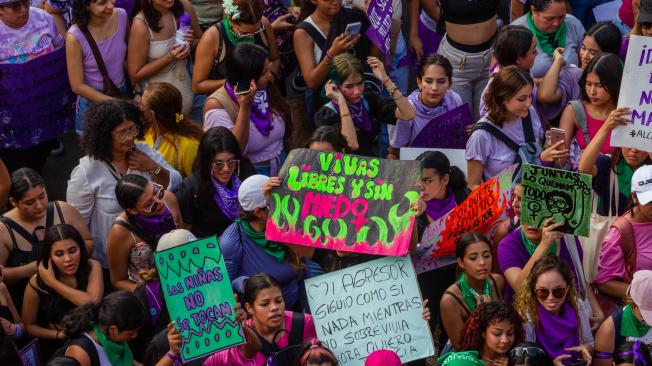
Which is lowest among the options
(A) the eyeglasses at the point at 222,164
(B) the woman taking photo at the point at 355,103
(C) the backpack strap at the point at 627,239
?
(C) the backpack strap at the point at 627,239

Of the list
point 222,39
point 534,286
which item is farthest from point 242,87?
point 534,286

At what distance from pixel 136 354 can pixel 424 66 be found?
3.14m

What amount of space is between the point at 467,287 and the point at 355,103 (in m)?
2.11

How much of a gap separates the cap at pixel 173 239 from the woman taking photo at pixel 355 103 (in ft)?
5.87

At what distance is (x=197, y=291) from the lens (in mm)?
7156

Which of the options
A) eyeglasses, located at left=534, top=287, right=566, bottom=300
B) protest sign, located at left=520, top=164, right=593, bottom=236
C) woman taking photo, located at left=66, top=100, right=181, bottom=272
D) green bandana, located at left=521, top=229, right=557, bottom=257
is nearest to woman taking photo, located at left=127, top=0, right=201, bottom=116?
woman taking photo, located at left=66, top=100, right=181, bottom=272

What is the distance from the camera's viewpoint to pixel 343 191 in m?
7.77

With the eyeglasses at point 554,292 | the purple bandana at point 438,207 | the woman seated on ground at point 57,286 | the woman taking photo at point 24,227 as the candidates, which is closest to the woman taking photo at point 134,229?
the woman seated on ground at point 57,286

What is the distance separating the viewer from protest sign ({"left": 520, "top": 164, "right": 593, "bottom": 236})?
764 centimetres

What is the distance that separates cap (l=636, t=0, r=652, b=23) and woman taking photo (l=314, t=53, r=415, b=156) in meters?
1.90

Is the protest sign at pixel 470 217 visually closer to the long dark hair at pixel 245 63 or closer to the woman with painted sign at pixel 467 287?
the woman with painted sign at pixel 467 287

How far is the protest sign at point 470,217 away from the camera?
316 inches

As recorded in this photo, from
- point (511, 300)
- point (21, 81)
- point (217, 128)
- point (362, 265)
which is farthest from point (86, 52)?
point (511, 300)

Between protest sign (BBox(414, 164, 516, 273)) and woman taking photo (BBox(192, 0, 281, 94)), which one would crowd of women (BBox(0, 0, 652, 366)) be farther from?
protest sign (BBox(414, 164, 516, 273))
